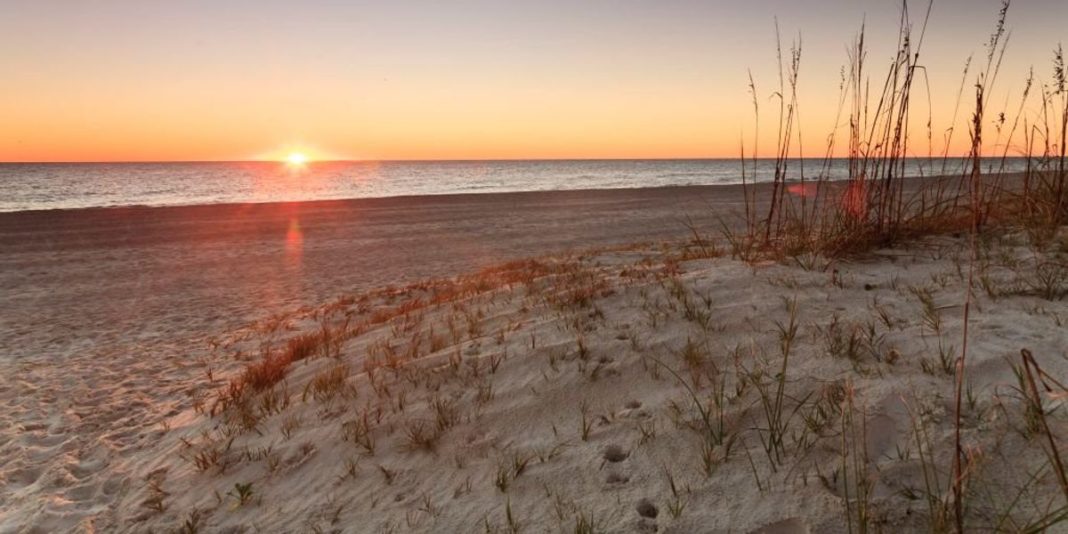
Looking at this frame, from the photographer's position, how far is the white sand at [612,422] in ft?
7.12

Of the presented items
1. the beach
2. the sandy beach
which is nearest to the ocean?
the beach

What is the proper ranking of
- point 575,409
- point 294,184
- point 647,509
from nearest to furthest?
point 647,509, point 575,409, point 294,184

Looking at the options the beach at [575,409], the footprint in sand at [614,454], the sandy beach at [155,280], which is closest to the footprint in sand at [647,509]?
the beach at [575,409]

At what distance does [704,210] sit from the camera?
22.1 metres

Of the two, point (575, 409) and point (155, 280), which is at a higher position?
point (575, 409)

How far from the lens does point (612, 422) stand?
2818 mm

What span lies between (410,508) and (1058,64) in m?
5.50

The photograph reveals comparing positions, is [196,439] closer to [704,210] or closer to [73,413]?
[73,413]

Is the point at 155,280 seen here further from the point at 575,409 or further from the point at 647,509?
the point at 647,509

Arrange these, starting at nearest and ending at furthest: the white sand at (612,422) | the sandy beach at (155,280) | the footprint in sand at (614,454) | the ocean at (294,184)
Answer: the white sand at (612,422)
the footprint in sand at (614,454)
the sandy beach at (155,280)
the ocean at (294,184)

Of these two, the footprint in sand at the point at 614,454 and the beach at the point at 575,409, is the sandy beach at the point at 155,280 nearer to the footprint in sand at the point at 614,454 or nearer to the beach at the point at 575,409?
the beach at the point at 575,409

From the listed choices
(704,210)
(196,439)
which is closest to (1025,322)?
(196,439)

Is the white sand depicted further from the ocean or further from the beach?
the ocean

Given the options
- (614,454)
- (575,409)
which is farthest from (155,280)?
(614,454)
